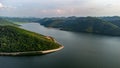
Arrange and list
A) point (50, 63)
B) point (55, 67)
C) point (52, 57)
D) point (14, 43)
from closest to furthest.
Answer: point (55, 67) → point (50, 63) → point (52, 57) → point (14, 43)

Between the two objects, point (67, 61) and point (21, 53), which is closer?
point (67, 61)

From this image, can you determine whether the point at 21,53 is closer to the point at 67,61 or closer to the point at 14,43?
the point at 14,43

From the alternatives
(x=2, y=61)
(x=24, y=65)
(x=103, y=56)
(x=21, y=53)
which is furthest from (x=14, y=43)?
(x=103, y=56)

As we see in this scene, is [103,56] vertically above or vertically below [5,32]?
below

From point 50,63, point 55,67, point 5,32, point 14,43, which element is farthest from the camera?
point 5,32

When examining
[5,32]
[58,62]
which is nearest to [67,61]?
[58,62]

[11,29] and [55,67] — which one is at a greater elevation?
[11,29]

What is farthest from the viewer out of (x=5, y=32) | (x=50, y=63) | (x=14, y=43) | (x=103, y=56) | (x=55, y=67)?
(x=5, y=32)

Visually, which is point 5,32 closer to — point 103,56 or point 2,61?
point 2,61

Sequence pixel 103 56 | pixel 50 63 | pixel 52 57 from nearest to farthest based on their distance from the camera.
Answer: pixel 50 63, pixel 52 57, pixel 103 56
